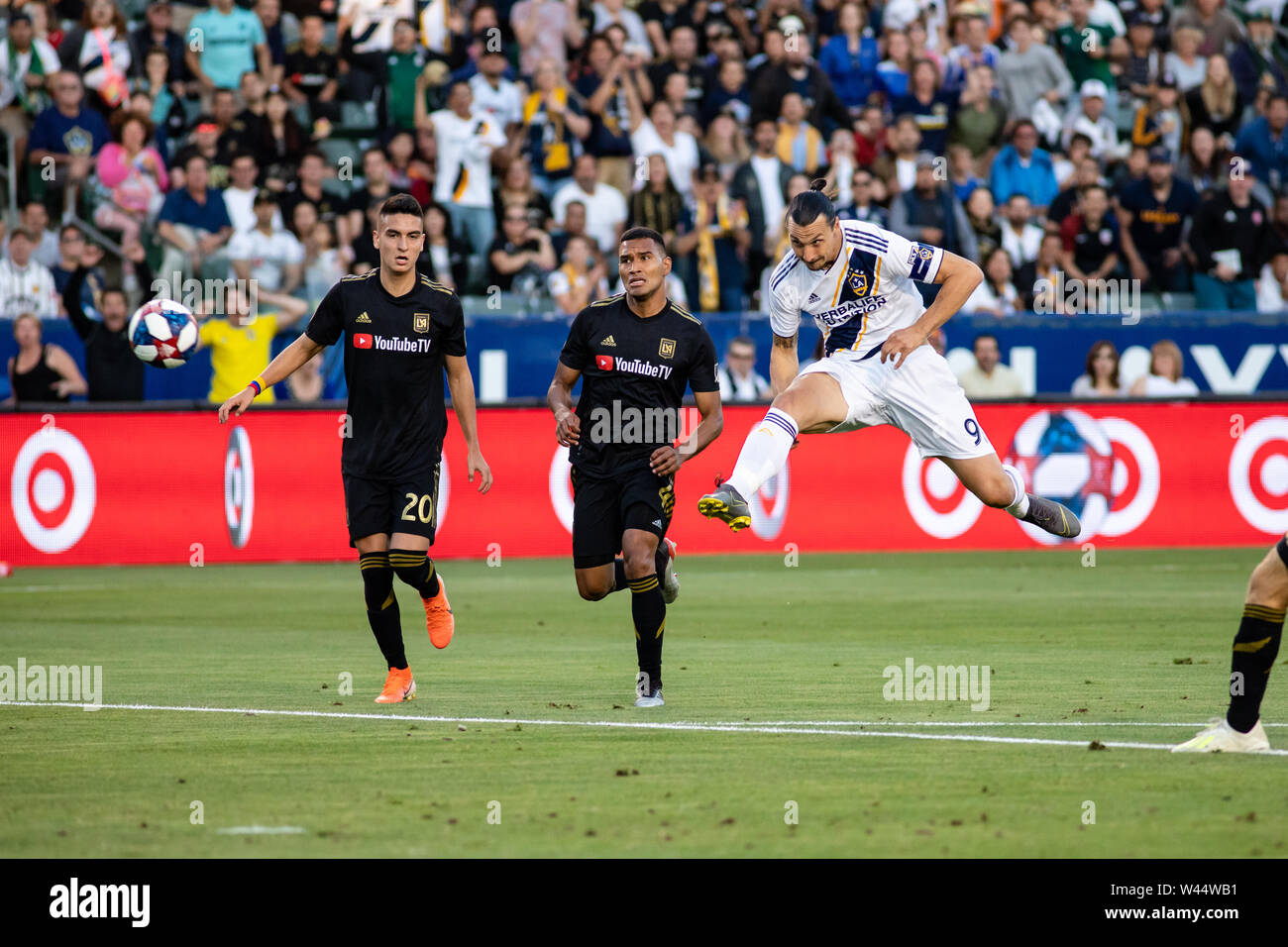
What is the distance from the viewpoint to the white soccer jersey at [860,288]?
10516 millimetres

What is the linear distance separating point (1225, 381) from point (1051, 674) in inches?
477

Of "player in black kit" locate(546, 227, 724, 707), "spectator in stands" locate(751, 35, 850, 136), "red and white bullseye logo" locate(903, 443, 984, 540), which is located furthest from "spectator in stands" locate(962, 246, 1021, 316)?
"player in black kit" locate(546, 227, 724, 707)

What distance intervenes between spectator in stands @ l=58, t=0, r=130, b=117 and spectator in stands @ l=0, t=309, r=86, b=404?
12.3 feet

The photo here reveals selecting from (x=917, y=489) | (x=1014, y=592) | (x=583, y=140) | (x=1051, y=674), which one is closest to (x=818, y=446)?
(x=917, y=489)

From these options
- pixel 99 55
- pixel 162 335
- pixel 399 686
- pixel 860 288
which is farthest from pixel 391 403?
pixel 99 55

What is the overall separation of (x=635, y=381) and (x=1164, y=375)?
40.3 ft

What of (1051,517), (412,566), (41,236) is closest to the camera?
(412,566)

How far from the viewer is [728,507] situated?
9234 mm

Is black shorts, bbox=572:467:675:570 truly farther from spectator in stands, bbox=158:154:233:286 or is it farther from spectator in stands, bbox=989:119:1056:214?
spectator in stands, bbox=989:119:1056:214

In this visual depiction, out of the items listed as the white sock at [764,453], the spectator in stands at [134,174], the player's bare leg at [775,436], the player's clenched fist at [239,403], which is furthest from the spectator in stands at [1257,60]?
the player's clenched fist at [239,403]

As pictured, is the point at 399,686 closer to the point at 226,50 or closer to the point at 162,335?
the point at 162,335

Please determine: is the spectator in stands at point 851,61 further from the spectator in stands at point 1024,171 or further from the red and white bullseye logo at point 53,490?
the red and white bullseye logo at point 53,490
